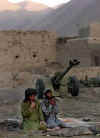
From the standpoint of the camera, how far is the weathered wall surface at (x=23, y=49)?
24078mm

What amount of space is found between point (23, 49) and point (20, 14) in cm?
8443

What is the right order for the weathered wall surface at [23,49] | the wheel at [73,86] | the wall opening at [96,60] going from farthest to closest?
the wall opening at [96,60], the weathered wall surface at [23,49], the wheel at [73,86]

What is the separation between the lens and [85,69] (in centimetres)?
2069

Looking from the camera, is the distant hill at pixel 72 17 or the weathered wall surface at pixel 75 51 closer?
the weathered wall surface at pixel 75 51

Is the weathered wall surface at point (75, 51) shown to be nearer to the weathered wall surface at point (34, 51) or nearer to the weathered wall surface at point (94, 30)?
the weathered wall surface at point (34, 51)

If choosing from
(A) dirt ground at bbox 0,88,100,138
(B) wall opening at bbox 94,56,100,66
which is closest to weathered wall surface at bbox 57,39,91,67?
(B) wall opening at bbox 94,56,100,66

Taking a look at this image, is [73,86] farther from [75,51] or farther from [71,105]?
[75,51]

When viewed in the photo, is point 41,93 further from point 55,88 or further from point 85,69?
point 85,69

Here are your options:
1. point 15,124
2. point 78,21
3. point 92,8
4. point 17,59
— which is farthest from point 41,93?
point 92,8

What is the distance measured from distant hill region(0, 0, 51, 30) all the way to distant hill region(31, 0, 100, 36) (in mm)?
7562

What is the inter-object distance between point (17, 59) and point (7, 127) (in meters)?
17.5

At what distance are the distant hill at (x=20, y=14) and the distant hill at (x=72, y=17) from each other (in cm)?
756

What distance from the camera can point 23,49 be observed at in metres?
24.4

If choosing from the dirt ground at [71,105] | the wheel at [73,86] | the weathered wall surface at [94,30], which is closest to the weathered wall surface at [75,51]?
the weathered wall surface at [94,30]
